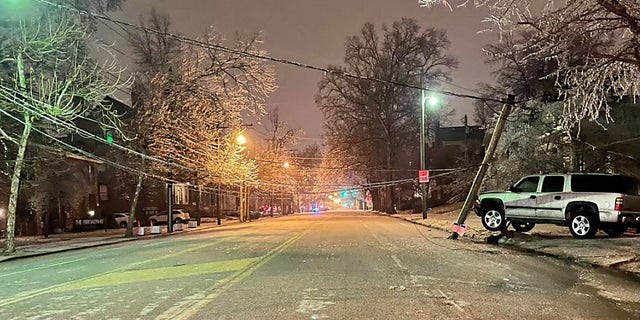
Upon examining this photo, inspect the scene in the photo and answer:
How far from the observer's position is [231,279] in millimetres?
10438

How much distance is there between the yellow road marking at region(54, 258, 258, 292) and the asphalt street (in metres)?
0.02

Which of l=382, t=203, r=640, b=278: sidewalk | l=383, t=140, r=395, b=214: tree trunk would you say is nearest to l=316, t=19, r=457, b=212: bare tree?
l=383, t=140, r=395, b=214: tree trunk

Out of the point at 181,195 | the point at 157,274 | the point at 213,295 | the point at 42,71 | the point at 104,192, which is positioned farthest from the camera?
the point at 181,195

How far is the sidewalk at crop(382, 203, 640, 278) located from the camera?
12.5 m

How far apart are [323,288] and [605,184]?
11.0 m

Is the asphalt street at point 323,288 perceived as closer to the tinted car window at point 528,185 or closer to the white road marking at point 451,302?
the white road marking at point 451,302

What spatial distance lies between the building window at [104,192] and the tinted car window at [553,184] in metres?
40.1

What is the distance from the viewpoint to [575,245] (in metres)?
15.4

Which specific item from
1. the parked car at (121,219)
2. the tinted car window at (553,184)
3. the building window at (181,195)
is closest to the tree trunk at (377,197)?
the building window at (181,195)

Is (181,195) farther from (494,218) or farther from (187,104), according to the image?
(494,218)

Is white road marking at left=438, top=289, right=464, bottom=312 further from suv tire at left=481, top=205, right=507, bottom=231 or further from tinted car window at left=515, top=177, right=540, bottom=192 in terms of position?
suv tire at left=481, top=205, right=507, bottom=231

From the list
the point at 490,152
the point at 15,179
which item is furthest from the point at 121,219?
the point at 490,152

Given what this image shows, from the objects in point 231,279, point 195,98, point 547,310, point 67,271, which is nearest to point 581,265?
point 547,310

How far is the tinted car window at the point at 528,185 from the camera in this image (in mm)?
18531
